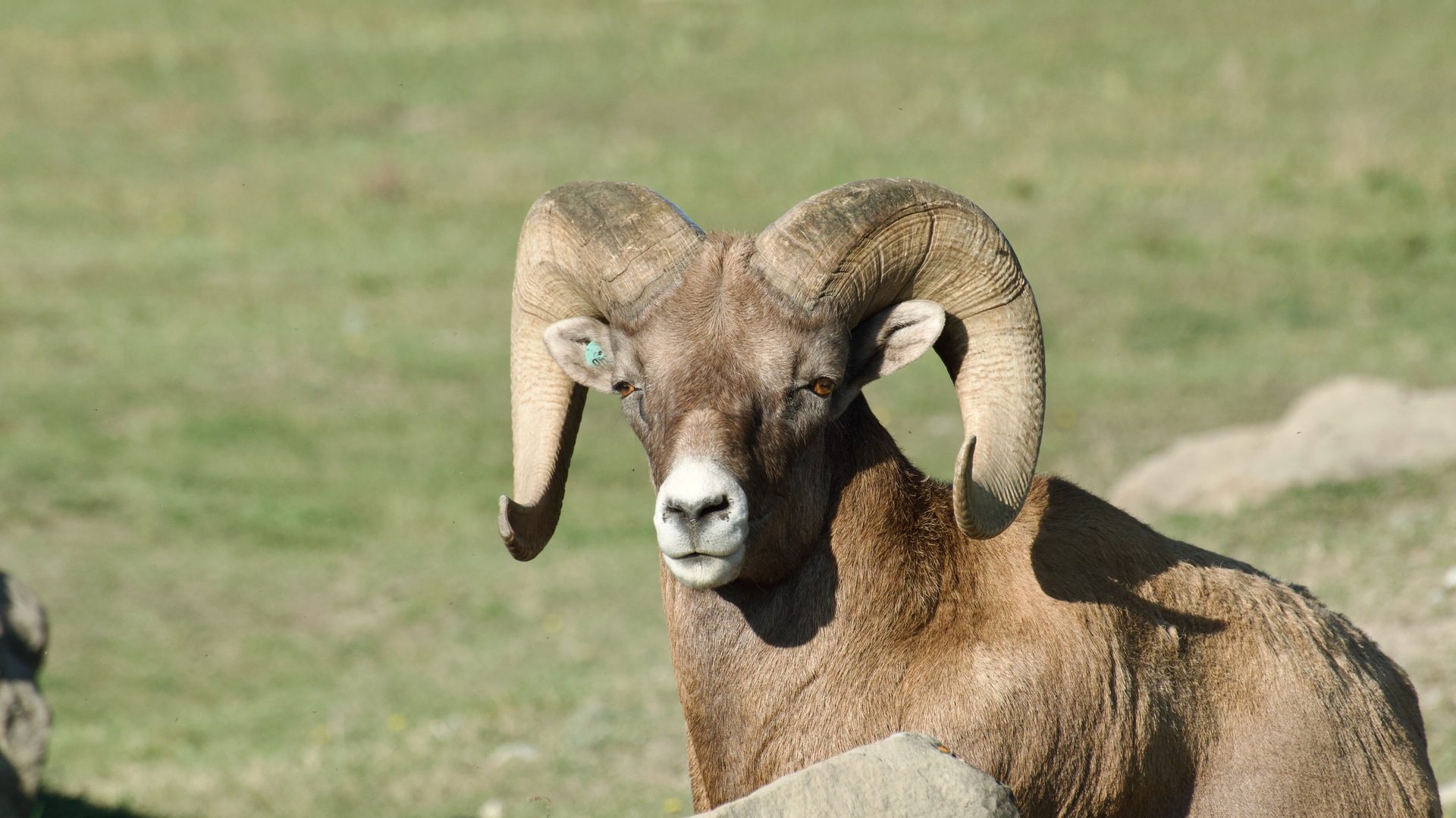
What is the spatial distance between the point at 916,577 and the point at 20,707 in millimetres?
5061

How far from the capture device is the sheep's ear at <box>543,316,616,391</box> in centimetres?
693

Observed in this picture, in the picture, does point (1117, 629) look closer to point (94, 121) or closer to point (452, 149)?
point (452, 149)

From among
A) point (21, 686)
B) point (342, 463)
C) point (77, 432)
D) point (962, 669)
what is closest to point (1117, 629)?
point (962, 669)

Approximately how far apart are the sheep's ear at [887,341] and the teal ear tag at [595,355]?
101 cm

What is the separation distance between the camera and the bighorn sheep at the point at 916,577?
20.4ft

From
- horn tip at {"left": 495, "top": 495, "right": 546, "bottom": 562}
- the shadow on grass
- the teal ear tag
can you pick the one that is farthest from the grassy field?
the teal ear tag

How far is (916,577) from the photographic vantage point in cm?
645

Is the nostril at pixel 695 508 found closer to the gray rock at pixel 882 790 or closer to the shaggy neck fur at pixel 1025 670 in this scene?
the shaggy neck fur at pixel 1025 670

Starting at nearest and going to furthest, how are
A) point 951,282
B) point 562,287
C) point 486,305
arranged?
point 951,282 < point 562,287 < point 486,305

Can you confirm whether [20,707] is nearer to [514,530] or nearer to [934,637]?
[514,530]

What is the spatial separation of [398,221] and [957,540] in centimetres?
2306

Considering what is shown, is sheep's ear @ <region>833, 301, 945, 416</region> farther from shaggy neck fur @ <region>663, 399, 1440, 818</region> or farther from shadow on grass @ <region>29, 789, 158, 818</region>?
shadow on grass @ <region>29, 789, 158, 818</region>

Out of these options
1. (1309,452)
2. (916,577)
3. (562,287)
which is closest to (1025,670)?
(916,577)

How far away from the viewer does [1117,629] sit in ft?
21.0
